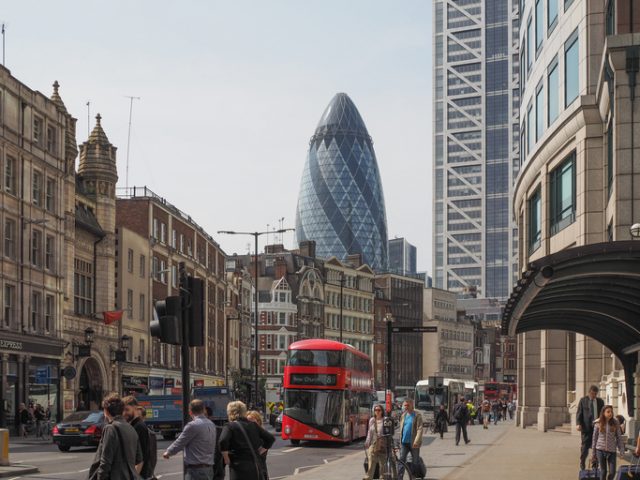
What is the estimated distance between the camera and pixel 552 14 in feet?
164

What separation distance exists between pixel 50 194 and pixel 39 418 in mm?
13244

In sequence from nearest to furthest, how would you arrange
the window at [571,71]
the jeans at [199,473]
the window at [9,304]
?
the jeans at [199,473] < the window at [571,71] < the window at [9,304]

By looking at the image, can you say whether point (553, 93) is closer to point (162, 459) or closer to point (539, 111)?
point (539, 111)

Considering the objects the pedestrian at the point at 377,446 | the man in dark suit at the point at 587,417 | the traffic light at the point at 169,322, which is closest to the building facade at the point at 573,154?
the man in dark suit at the point at 587,417

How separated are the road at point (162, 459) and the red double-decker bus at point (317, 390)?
2.46ft

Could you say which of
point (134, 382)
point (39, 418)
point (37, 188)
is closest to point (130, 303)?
point (134, 382)

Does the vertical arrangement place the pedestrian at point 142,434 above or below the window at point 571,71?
below

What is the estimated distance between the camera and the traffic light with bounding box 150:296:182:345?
48.7 ft

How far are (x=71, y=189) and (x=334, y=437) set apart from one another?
27.2m

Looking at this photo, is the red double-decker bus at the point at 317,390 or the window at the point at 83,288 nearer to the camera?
the red double-decker bus at the point at 317,390

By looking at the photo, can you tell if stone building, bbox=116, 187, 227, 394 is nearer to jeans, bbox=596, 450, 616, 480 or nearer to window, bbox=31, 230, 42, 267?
window, bbox=31, 230, 42, 267

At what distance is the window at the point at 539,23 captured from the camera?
2079 inches

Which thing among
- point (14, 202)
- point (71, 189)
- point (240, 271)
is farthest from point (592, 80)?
point (240, 271)

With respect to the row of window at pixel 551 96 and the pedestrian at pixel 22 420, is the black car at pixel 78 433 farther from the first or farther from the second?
the row of window at pixel 551 96
